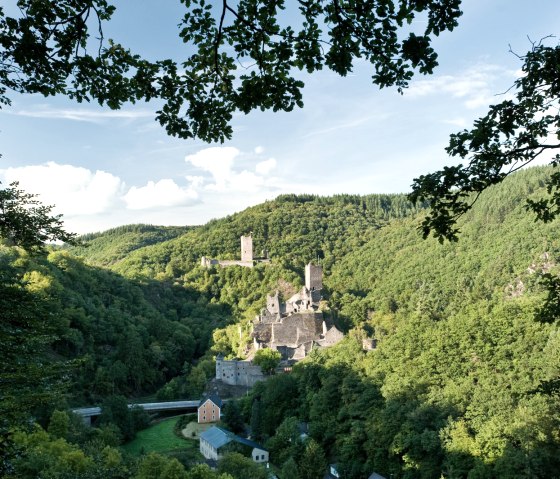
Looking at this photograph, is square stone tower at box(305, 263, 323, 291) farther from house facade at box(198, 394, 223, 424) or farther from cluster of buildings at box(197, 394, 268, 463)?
cluster of buildings at box(197, 394, 268, 463)

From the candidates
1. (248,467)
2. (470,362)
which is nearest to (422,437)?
(470,362)

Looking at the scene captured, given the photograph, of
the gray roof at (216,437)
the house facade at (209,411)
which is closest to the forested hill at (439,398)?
the gray roof at (216,437)

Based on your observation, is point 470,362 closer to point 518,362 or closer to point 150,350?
point 518,362

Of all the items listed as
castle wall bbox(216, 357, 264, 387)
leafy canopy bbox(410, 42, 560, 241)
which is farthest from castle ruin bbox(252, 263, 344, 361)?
leafy canopy bbox(410, 42, 560, 241)

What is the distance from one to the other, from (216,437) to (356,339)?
12.2 metres

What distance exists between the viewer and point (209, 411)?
35656 mm

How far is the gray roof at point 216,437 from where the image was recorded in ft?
91.7

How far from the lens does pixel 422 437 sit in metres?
20.8

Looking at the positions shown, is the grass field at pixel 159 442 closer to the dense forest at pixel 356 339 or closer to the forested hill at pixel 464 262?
the dense forest at pixel 356 339

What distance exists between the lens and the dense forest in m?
18.8

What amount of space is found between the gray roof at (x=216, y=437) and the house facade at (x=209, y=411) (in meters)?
4.76

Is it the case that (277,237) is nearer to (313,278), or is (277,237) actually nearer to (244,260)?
(244,260)

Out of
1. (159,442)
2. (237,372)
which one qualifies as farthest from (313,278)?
(159,442)

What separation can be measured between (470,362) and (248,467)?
38.4 ft
